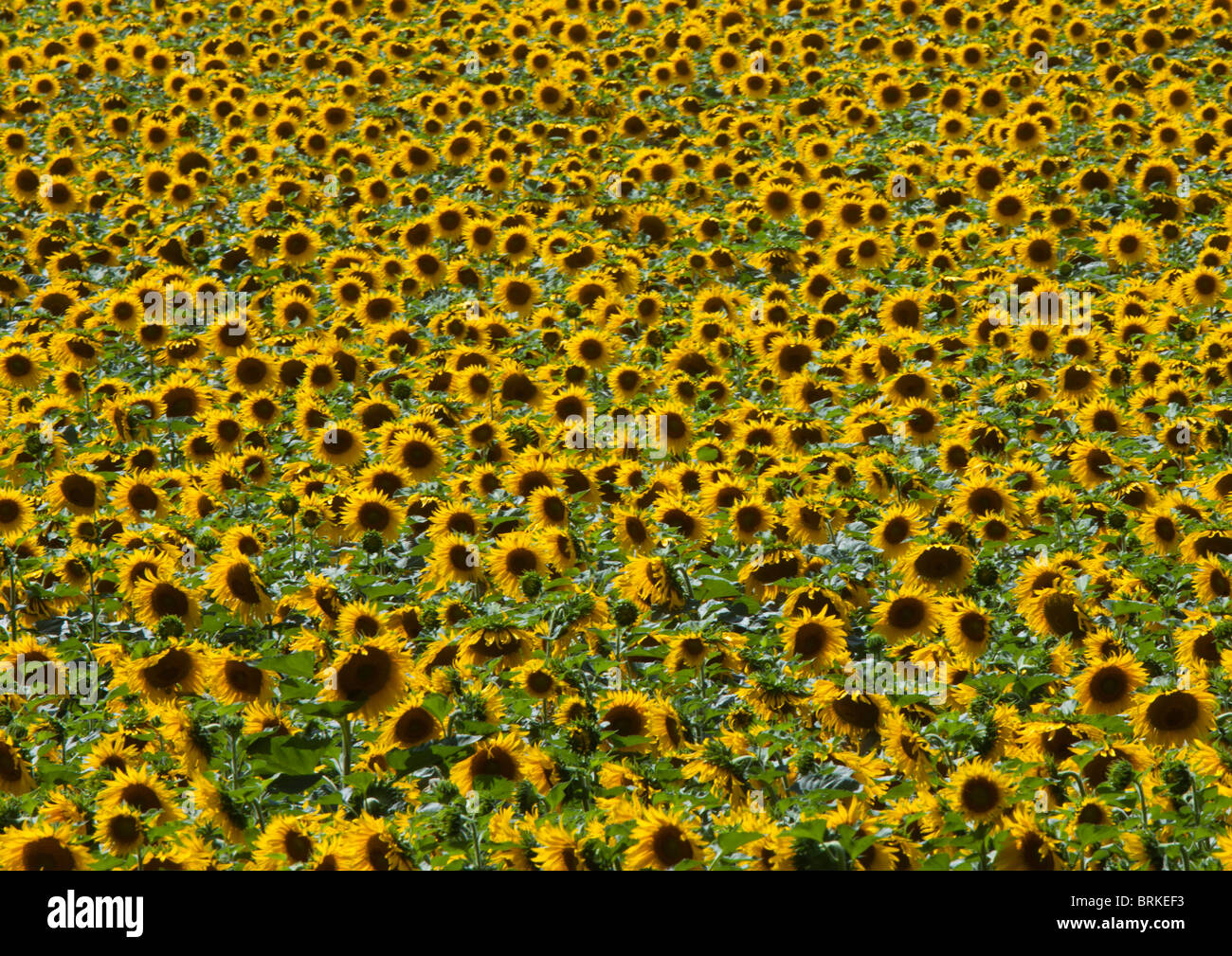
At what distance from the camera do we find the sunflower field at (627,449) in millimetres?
6582

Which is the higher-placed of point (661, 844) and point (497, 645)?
point (497, 645)

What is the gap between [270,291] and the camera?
13.5 m

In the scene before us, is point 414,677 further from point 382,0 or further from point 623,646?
point 382,0

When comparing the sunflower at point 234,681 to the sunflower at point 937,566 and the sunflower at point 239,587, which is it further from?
the sunflower at point 937,566

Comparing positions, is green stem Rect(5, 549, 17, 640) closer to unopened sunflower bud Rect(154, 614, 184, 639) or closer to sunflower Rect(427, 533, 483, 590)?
unopened sunflower bud Rect(154, 614, 184, 639)

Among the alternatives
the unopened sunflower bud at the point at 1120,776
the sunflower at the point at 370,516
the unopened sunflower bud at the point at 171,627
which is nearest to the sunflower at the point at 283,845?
the unopened sunflower bud at the point at 171,627

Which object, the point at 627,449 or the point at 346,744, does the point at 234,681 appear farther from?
the point at 627,449

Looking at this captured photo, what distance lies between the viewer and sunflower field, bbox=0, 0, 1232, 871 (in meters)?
6.58

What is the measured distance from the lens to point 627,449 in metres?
10.5

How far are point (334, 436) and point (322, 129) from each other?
848 cm

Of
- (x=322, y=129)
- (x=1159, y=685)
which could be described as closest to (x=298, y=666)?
(x=1159, y=685)

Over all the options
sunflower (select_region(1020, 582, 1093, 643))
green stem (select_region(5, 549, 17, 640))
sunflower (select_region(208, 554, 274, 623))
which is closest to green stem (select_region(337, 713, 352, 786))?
sunflower (select_region(208, 554, 274, 623))

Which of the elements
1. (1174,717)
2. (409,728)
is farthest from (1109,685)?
(409,728)

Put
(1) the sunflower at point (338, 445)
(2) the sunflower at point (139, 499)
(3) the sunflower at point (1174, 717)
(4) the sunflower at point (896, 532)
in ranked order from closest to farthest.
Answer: (3) the sunflower at point (1174, 717), (4) the sunflower at point (896, 532), (2) the sunflower at point (139, 499), (1) the sunflower at point (338, 445)
